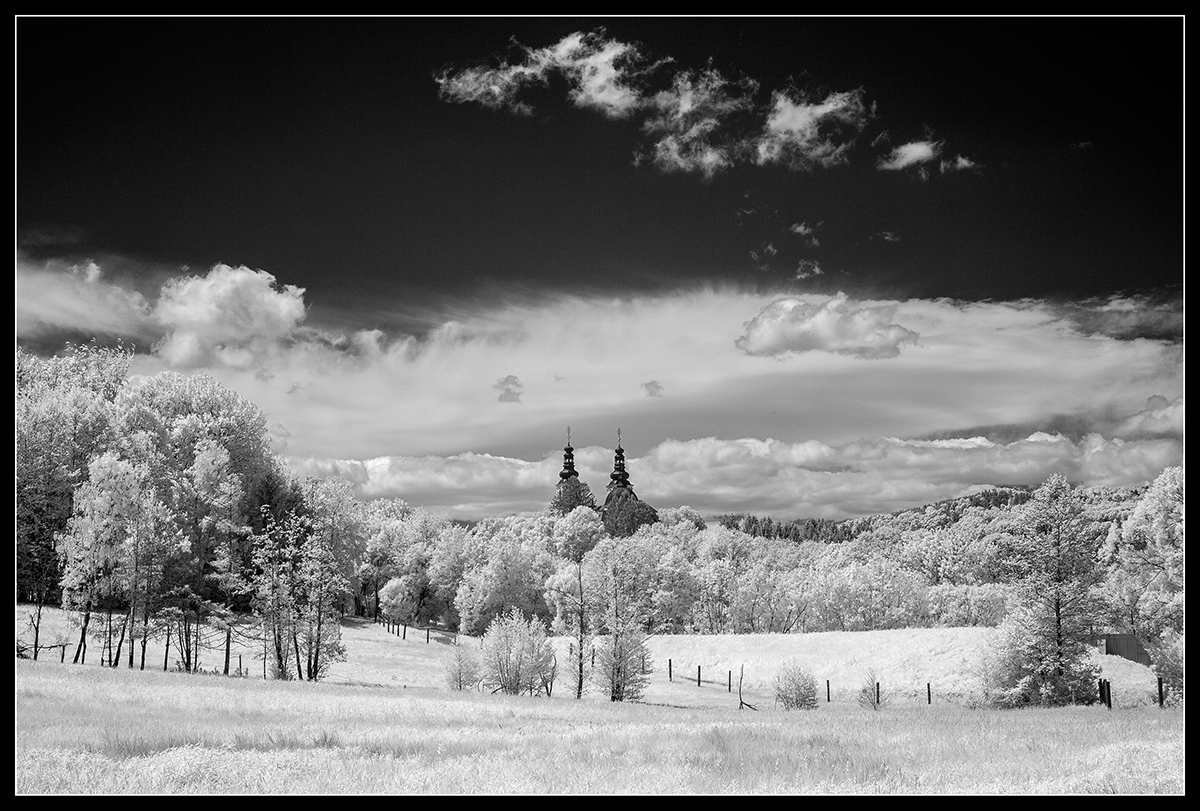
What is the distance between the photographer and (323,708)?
2536 centimetres

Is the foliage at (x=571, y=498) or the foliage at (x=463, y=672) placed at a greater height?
the foliage at (x=571, y=498)

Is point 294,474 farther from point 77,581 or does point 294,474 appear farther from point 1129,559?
point 1129,559

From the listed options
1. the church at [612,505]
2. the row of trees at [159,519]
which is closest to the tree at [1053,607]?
the row of trees at [159,519]

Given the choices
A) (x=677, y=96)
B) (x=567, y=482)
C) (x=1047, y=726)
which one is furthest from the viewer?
(x=567, y=482)

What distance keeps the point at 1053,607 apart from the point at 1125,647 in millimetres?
18559

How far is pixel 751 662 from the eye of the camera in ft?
195

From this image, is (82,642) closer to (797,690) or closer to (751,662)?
(797,690)

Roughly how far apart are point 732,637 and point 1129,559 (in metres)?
29.9

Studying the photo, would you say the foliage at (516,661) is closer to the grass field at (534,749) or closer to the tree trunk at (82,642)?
the grass field at (534,749)

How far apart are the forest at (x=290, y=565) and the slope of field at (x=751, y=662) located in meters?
2.06

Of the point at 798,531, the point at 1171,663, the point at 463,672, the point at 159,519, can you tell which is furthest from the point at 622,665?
the point at 798,531

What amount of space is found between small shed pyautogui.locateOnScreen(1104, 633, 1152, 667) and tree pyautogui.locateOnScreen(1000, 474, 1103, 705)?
15464 millimetres

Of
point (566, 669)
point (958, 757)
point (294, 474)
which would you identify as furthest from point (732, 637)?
point (958, 757)

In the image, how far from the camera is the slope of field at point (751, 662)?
1747 inches
